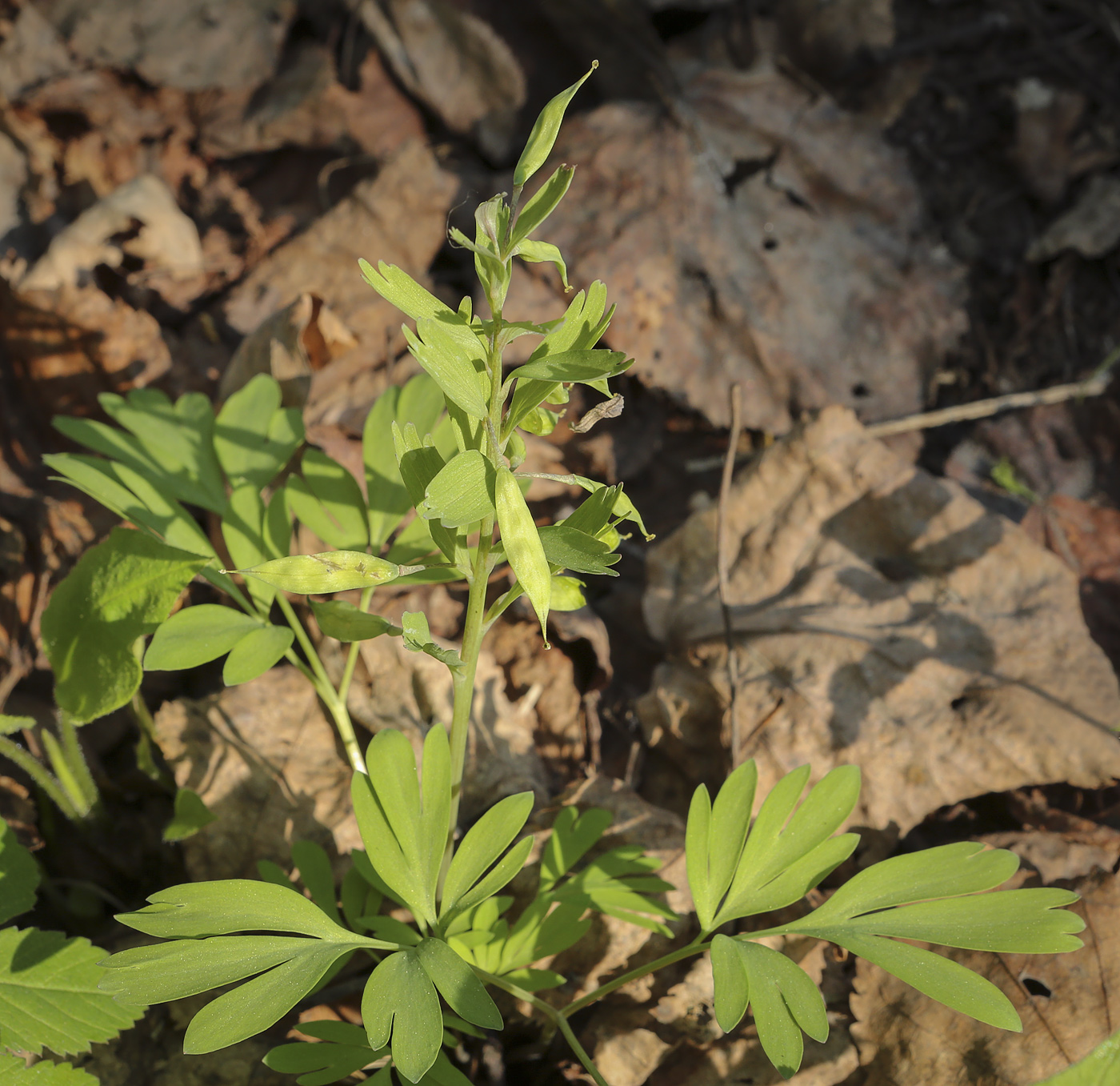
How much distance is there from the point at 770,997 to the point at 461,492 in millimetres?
821

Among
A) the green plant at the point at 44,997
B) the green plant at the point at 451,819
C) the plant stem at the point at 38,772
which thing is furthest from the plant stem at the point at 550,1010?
the plant stem at the point at 38,772

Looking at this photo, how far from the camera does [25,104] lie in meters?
3.16

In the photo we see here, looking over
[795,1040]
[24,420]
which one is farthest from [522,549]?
[24,420]

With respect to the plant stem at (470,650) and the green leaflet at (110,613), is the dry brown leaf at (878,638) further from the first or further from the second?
the green leaflet at (110,613)

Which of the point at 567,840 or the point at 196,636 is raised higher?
the point at 196,636

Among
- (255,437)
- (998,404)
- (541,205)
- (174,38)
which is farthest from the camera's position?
(174,38)

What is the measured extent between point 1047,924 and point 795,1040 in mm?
395

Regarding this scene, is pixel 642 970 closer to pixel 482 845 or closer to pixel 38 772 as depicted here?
pixel 482 845

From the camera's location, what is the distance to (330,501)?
5.14 feet

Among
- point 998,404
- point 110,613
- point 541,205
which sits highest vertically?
point 541,205

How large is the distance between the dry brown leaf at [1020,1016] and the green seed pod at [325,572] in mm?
1285

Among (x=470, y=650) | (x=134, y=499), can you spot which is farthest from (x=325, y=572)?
(x=134, y=499)

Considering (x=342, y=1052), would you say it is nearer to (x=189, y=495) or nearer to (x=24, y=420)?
(x=189, y=495)

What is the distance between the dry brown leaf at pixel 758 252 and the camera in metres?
2.77
